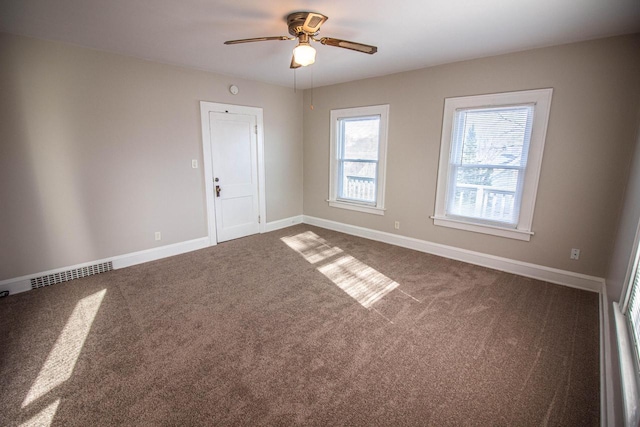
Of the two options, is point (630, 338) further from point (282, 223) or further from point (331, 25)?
point (282, 223)

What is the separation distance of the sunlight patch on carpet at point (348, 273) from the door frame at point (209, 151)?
3.57ft

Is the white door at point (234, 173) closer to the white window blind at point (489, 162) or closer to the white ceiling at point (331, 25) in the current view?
the white ceiling at point (331, 25)

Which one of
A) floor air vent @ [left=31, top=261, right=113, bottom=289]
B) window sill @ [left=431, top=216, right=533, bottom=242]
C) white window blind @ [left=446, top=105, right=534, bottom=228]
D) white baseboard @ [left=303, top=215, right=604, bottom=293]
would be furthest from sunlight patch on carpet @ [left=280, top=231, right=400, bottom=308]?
floor air vent @ [left=31, top=261, right=113, bottom=289]

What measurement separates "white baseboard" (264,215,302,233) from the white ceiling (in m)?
2.73

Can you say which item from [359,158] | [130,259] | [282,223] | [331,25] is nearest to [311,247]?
[282,223]

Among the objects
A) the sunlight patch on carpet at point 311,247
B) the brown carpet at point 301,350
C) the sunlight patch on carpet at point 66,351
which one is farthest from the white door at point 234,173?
the sunlight patch on carpet at point 66,351

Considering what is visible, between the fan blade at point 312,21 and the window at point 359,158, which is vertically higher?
the fan blade at point 312,21

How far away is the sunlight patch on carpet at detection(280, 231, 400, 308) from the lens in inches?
117

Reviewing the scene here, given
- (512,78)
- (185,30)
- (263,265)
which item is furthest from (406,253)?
(185,30)

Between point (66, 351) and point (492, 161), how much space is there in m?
4.48

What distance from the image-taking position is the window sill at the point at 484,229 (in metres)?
3.33

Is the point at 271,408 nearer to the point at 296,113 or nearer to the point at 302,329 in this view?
the point at 302,329

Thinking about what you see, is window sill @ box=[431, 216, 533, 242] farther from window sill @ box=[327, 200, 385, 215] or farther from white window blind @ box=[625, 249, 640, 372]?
white window blind @ box=[625, 249, 640, 372]

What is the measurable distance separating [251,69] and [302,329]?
341 cm
